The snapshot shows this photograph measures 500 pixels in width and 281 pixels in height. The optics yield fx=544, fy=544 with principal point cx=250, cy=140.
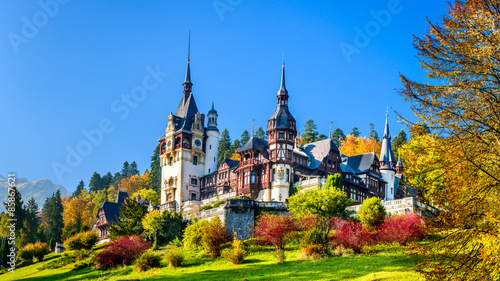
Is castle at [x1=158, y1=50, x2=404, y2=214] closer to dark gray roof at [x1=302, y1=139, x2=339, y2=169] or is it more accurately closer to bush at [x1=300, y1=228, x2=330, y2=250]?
dark gray roof at [x1=302, y1=139, x2=339, y2=169]

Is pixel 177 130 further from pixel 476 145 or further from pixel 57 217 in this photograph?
pixel 476 145

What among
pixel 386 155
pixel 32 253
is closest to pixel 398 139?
pixel 386 155

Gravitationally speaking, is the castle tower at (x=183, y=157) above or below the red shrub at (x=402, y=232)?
above

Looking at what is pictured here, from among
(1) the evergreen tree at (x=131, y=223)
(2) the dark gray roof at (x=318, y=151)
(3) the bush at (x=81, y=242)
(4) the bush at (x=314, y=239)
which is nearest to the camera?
(4) the bush at (x=314, y=239)

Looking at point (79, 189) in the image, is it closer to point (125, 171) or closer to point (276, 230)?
point (125, 171)

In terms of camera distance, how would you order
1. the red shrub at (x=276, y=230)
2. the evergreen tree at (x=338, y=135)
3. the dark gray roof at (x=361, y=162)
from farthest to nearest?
the evergreen tree at (x=338, y=135) → the dark gray roof at (x=361, y=162) → the red shrub at (x=276, y=230)

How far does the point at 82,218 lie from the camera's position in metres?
102

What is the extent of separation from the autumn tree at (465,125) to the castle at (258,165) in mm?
44286

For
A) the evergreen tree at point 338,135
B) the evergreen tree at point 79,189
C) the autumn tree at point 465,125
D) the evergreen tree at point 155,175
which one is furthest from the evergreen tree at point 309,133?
the autumn tree at point 465,125

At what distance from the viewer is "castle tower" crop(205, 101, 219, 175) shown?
77.2 m

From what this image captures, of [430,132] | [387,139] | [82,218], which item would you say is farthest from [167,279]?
[82,218]

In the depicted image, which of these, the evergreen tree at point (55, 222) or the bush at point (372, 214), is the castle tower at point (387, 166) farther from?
the evergreen tree at point (55, 222)

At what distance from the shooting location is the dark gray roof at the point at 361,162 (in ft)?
237

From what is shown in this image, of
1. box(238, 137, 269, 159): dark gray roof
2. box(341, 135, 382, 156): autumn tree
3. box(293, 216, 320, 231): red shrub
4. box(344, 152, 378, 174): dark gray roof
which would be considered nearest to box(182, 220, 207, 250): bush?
box(293, 216, 320, 231): red shrub
